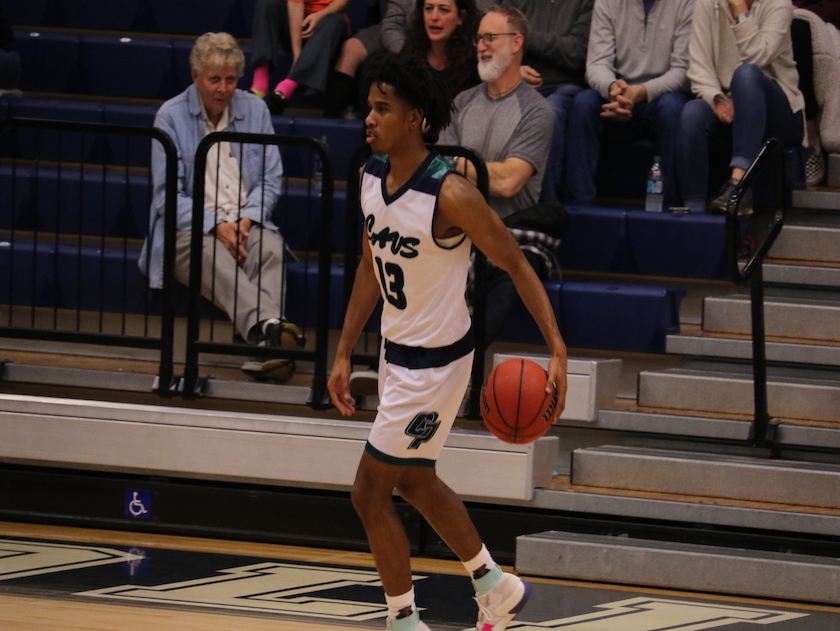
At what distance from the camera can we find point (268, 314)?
5543 mm

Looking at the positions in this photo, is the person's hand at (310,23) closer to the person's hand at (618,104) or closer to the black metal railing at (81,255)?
the black metal railing at (81,255)

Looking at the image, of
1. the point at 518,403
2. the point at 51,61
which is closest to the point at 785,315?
the point at 518,403

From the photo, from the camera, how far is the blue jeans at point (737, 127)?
596 centimetres

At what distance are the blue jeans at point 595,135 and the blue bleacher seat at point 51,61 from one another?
10.6ft

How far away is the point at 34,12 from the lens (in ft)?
26.2

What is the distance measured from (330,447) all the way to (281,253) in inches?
39.4

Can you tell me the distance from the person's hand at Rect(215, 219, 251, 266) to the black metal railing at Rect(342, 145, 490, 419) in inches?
21.9

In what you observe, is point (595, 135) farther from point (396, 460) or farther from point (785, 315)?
point (396, 460)

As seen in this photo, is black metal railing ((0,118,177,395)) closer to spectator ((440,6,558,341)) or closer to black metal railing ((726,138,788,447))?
spectator ((440,6,558,341))

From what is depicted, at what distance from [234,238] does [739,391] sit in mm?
2413

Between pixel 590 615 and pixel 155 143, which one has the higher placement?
pixel 155 143

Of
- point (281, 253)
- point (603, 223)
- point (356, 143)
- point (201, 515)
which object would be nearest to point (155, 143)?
point (281, 253)

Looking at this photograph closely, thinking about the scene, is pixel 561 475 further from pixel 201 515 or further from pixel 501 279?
pixel 201 515

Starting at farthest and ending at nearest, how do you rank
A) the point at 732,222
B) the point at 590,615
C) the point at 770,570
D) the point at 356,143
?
1. the point at 356,143
2. the point at 732,222
3. the point at 770,570
4. the point at 590,615
